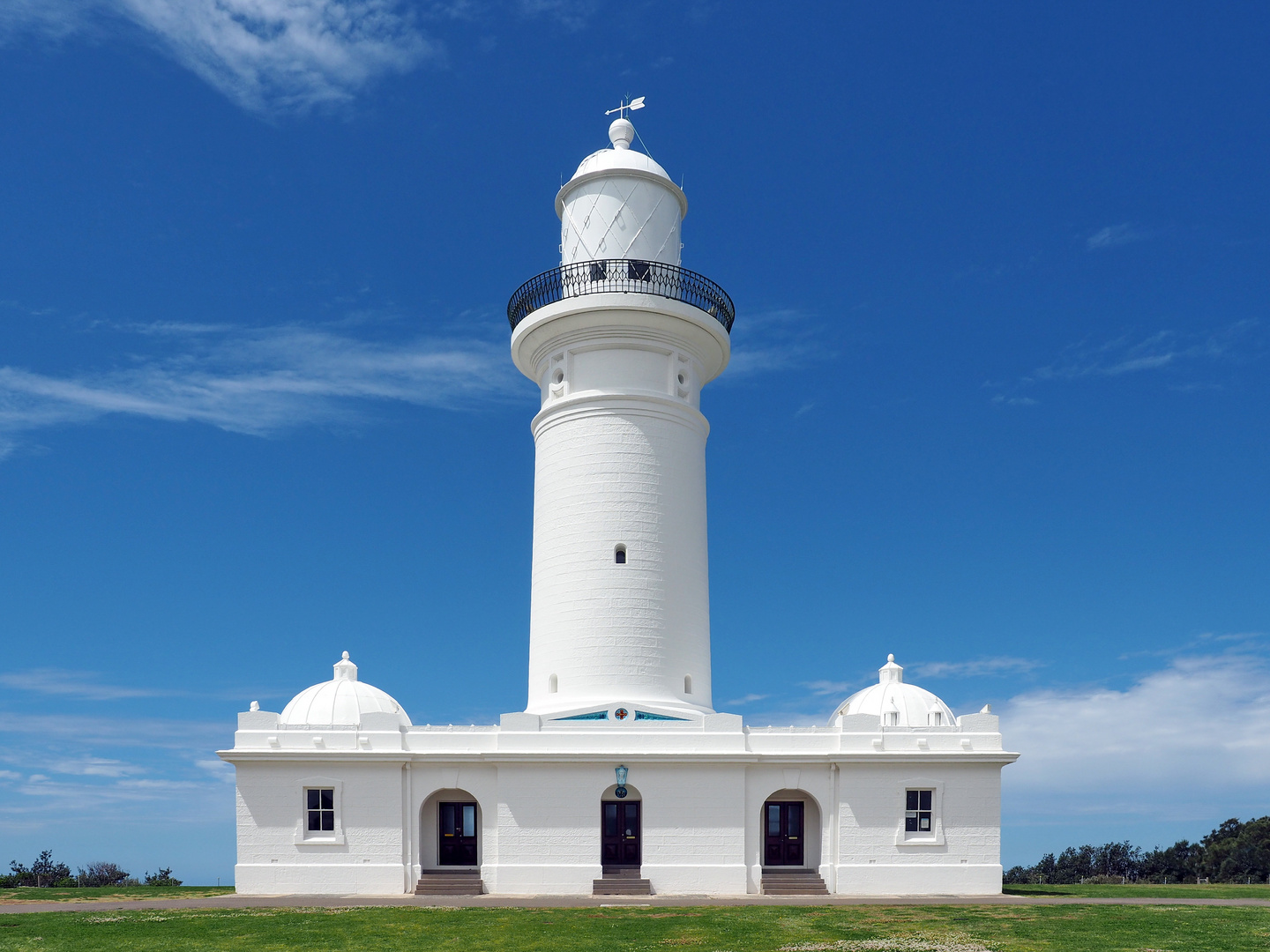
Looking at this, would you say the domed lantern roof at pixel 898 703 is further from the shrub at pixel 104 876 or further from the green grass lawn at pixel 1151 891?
the shrub at pixel 104 876

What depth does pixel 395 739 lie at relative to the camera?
29406 millimetres

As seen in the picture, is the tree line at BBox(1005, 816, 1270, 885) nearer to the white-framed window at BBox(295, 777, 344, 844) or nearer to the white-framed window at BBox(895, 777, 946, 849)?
the white-framed window at BBox(895, 777, 946, 849)

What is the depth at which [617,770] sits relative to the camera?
28703 mm

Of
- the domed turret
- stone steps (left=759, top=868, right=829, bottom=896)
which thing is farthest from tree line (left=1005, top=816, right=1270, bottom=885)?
the domed turret

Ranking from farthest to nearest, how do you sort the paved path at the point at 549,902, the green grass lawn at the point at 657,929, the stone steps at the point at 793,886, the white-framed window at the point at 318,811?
the white-framed window at the point at 318,811
the stone steps at the point at 793,886
the paved path at the point at 549,902
the green grass lawn at the point at 657,929

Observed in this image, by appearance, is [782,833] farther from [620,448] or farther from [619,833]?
[620,448]

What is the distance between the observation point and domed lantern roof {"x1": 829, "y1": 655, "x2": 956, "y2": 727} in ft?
110

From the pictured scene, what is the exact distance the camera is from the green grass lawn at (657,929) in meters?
19.8

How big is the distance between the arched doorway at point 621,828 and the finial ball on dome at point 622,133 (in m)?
19.6

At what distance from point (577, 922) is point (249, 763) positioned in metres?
11.2

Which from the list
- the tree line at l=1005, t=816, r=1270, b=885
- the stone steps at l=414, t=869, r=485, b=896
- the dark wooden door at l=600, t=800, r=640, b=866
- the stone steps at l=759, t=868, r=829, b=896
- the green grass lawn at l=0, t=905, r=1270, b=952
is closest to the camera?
the green grass lawn at l=0, t=905, r=1270, b=952

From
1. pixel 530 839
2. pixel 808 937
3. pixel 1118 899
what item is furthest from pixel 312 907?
pixel 1118 899

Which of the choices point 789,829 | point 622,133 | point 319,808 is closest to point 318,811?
point 319,808

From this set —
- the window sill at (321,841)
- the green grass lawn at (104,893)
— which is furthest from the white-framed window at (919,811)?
the green grass lawn at (104,893)
